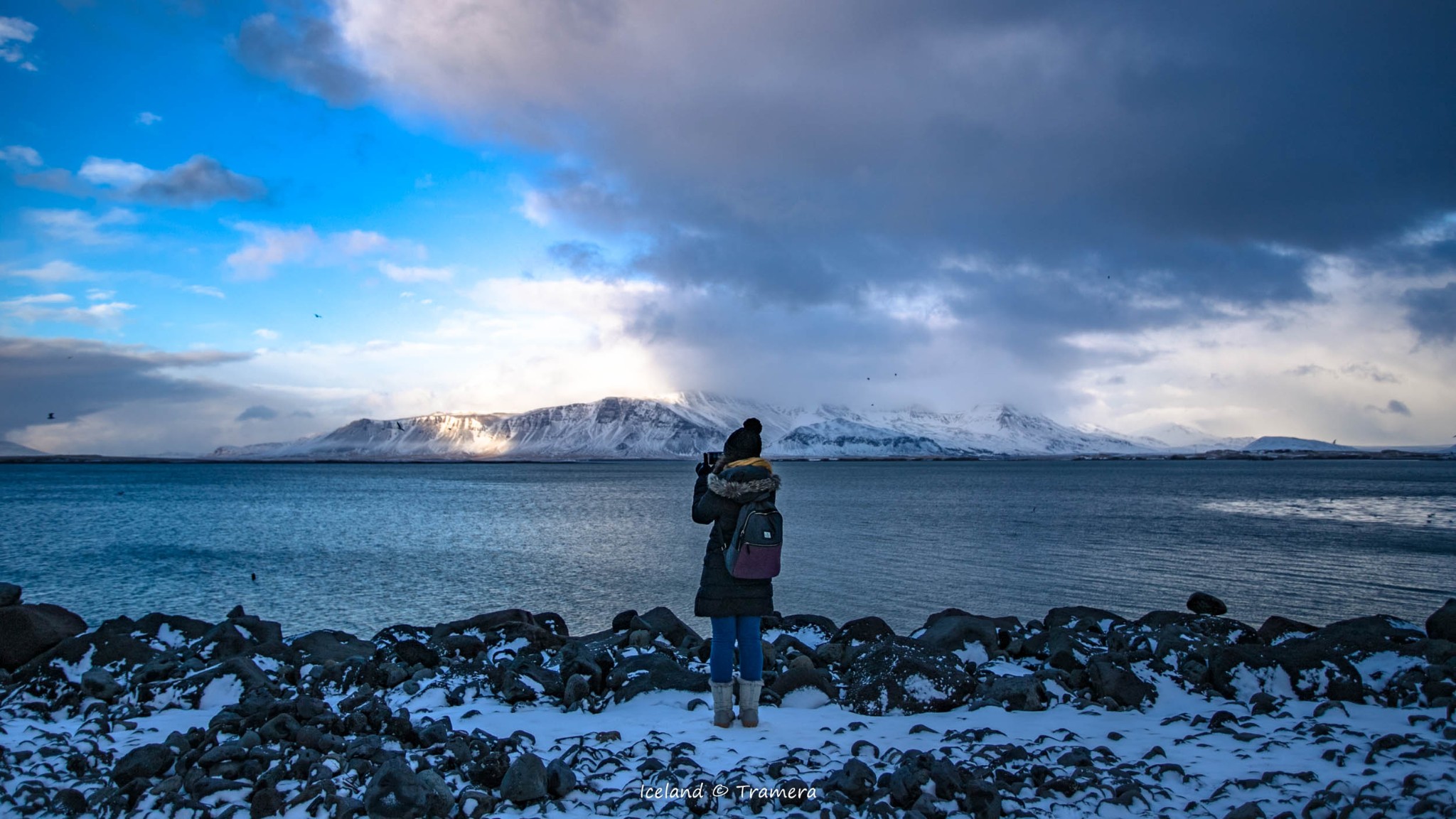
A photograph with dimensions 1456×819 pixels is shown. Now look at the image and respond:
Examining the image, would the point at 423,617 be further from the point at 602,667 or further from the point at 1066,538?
the point at 1066,538

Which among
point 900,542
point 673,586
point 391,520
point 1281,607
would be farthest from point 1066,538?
point 391,520

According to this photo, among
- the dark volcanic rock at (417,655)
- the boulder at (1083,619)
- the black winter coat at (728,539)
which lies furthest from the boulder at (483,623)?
the boulder at (1083,619)

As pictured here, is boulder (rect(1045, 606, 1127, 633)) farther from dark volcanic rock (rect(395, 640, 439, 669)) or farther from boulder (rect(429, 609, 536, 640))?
dark volcanic rock (rect(395, 640, 439, 669))

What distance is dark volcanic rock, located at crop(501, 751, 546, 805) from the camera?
254 inches

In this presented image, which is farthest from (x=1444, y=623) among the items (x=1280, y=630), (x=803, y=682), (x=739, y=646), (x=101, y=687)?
(x=101, y=687)

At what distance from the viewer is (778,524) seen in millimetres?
7707

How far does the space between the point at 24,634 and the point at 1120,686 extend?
50.5ft

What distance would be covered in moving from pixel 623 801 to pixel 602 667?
4312 mm

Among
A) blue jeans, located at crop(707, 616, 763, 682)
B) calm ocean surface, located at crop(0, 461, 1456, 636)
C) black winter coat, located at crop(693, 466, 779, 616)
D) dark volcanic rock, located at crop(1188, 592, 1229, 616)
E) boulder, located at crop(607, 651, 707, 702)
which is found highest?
black winter coat, located at crop(693, 466, 779, 616)

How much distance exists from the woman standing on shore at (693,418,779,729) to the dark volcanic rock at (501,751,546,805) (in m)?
1.95

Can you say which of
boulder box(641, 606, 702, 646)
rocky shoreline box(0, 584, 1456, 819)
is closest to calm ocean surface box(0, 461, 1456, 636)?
boulder box(641, 606, 702, 646)

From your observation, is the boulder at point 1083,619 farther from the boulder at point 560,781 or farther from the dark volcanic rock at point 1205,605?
the boulder at point 560,781

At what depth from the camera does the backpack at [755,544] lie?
766 cm

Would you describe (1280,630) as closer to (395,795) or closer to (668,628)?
(668,628)
